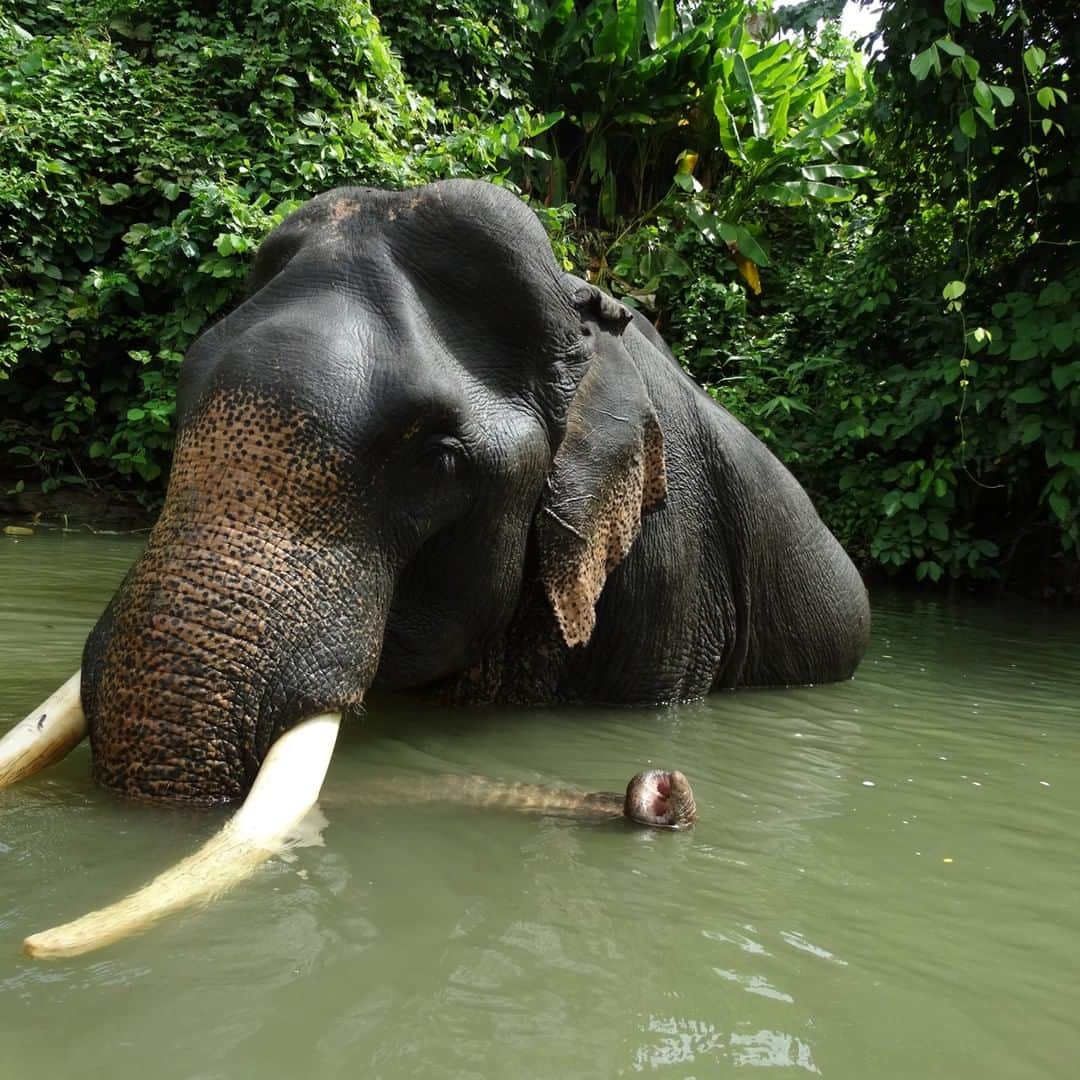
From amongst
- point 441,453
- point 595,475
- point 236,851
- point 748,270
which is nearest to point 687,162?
point 748,270

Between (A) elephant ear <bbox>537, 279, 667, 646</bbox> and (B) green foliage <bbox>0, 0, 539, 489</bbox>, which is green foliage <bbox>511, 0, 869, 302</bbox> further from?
(A) elephant ear <bbox>537, 279, 667, 646</bbox>

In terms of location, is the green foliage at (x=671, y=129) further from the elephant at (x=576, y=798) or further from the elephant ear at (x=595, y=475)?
the elephant at (x=576, y=798)

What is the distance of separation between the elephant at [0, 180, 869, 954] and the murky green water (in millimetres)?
198

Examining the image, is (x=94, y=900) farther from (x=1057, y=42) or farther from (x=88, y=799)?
(x=1057, y=42)

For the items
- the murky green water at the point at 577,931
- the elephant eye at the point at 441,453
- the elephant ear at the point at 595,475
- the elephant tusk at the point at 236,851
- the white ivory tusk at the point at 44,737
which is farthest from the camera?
the elephant ear at the point at 595,475

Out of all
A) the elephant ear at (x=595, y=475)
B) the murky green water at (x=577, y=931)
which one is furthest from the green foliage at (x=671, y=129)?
the murky green water at (x=577, y=931)

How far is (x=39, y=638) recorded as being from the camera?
3.96 meters

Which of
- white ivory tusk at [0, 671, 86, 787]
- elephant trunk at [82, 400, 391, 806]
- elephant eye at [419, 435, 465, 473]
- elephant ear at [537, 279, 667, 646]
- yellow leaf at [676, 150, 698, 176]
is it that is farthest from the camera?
yellow leaf at [676, 150, 698, 176]

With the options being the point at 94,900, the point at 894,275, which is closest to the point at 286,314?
the point at 94,900

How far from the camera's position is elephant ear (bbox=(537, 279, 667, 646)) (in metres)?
3.05

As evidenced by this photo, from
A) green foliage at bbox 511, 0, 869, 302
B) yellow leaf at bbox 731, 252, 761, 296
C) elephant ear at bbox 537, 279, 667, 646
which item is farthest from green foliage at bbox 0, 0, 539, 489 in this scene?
elephant ear at bbox 537, 279, 667, 646

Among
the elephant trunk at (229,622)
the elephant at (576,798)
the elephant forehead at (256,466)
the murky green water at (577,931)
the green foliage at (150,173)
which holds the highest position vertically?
the green foliage at (150,173)

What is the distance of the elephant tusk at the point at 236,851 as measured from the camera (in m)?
1.54

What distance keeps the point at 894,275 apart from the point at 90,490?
579cm
